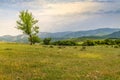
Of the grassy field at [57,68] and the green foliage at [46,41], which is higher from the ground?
the green foliage at [46,41]

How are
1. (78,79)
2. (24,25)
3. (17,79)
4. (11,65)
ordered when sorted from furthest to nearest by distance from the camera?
(24,25) → (11,65) → (78,79) → (17,79)

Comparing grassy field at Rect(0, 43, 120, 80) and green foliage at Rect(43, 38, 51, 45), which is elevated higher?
green foliage at Rect(43, 38, 51, 45)

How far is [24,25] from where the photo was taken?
126750 mm

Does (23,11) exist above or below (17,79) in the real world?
above

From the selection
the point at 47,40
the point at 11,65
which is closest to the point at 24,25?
the point at 47,40

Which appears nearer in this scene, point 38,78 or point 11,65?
point 38,78

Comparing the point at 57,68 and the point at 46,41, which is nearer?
the point at 57,68

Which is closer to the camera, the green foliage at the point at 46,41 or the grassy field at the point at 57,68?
the grassy field at the point at 57,68

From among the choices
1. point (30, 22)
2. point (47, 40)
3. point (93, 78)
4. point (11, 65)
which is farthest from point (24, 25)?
point (93, 78)

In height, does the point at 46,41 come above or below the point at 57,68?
above

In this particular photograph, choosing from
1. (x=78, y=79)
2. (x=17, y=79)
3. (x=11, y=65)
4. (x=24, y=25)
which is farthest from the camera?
(x=24, y=25)

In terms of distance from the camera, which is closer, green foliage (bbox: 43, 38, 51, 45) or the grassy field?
the grassy field

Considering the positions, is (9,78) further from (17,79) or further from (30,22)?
(30,22)

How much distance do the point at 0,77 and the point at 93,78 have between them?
657cm
